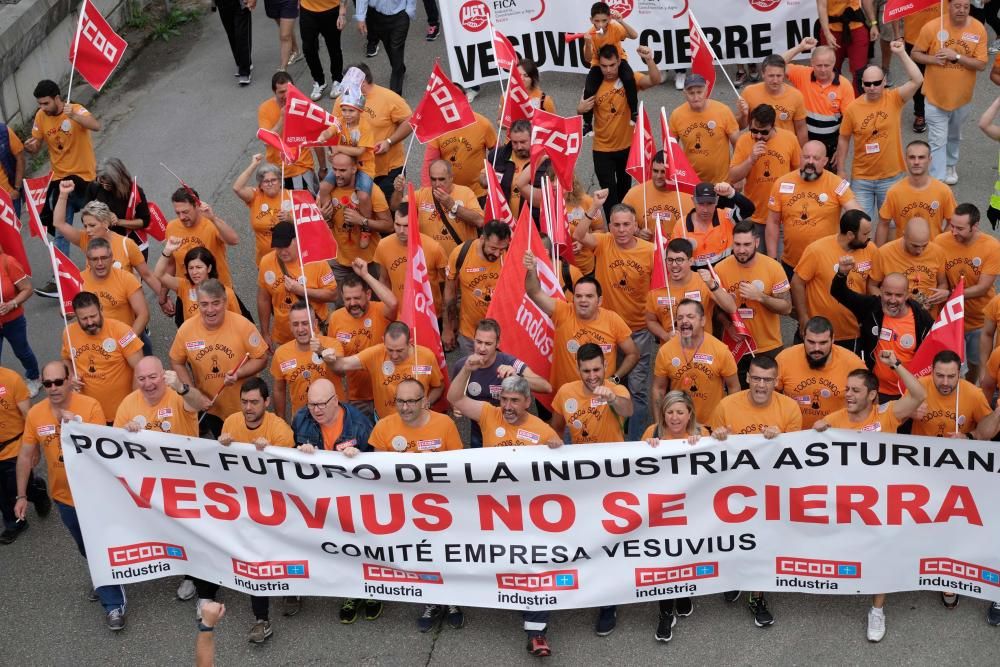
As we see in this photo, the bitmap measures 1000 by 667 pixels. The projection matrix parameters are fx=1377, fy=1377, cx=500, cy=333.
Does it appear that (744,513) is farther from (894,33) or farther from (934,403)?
(894,33)

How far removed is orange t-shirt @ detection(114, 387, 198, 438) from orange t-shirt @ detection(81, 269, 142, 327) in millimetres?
1714

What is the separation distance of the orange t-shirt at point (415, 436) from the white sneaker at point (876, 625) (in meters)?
2.98

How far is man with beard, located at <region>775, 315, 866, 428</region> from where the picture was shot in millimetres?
9461

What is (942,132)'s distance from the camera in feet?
45.5

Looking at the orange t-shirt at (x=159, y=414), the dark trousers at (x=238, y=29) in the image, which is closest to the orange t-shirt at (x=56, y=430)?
the orange t-shirt at (x=159, y=414)

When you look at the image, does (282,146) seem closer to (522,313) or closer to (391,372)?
(391,372)

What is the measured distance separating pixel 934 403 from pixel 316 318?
16.0ft

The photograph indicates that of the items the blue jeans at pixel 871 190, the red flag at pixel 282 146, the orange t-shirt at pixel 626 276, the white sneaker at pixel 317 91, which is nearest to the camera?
the orange t-shirt at pixel 626 276

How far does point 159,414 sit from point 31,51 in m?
8.97

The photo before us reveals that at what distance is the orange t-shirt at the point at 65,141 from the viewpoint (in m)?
13.7

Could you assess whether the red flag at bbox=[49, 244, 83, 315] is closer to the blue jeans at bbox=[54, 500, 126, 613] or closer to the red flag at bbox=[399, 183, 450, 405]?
the blue jeans at bbox=[54, 500, 126, 613]

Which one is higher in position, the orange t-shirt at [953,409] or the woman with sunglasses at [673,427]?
the woman with sunglasses at [673,427]

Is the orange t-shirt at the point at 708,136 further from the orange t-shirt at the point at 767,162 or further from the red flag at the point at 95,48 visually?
the red flag at the point at 95,48

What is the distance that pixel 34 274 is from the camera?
1456 cm
